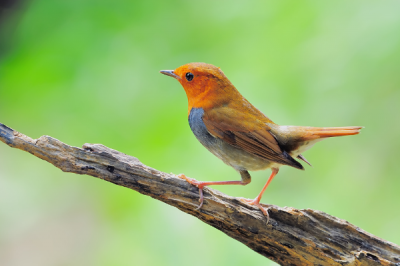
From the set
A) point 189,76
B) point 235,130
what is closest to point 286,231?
point 235,130

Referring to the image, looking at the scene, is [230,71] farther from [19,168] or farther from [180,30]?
[19,168]

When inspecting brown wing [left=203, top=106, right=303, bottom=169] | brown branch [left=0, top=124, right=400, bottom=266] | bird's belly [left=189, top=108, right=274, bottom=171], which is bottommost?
brown branch [left=0, top=124, right=400, bottom=266]

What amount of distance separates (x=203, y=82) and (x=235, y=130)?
0.57 meters

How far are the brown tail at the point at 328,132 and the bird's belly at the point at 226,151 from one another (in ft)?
1.46

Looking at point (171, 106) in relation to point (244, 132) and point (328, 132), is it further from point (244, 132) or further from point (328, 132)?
point (328, 132)

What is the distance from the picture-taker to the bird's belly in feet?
12.1

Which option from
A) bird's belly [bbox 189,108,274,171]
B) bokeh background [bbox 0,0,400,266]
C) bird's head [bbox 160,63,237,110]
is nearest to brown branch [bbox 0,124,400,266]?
bird's belly [bbox 189,108,274,171]

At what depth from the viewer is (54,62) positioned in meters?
6.00

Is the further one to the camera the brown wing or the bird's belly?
the bird's belly

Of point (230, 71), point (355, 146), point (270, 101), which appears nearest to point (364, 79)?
point (355, 146)

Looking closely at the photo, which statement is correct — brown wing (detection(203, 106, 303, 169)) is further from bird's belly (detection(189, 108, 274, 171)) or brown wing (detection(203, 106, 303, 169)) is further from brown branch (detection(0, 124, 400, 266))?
brown branch (detection(0, 124, 400, 266))

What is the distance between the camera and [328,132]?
3473mm

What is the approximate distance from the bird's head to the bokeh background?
155 centimetres

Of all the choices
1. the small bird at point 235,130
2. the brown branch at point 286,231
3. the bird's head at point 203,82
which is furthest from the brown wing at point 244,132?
the brown branch at point 286,231
